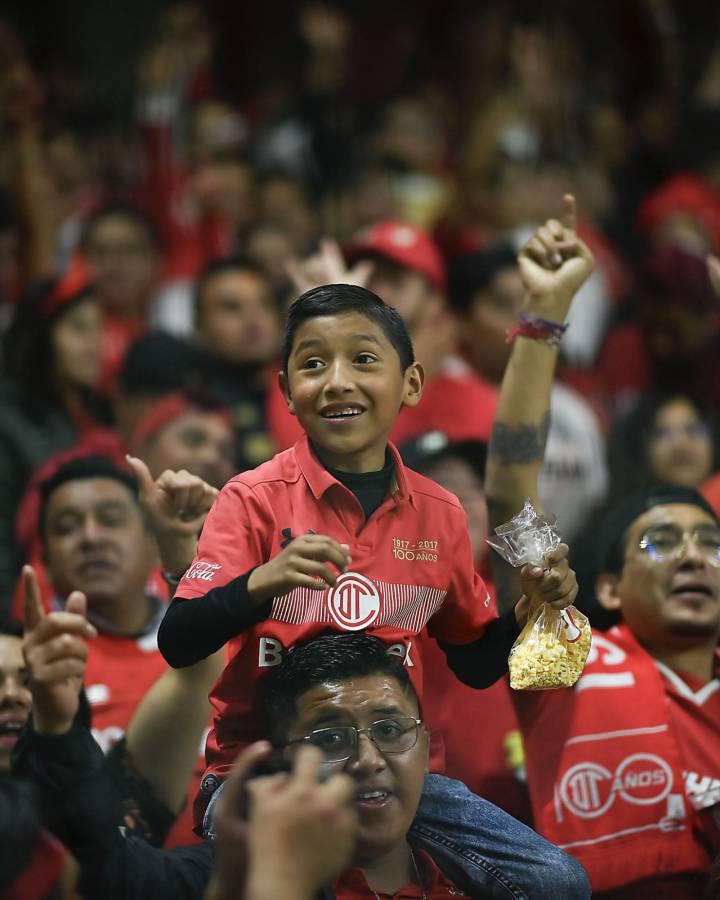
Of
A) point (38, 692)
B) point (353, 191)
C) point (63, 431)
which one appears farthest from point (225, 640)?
point (353, 191)

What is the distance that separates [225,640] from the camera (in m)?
2.63

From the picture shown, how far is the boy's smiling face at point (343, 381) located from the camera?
9.11ft

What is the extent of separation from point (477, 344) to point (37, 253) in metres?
2.11

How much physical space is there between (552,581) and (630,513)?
1.07 m

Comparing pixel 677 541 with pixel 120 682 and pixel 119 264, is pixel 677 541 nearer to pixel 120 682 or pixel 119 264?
pixel 120 682

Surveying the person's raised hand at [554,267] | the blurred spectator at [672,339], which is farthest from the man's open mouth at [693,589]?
the blurred spectator at [672,339]

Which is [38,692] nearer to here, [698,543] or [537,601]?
[537,601]

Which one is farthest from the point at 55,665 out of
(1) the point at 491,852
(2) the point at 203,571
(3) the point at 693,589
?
(3) the point at 693,589

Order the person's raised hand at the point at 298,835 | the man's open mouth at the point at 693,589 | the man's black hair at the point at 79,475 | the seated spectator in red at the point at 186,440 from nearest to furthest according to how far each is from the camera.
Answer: the person's raised hand at the point at 298,835 < the man's open mouth at the point at 693,589 < the man's black hair at the point at 79,475 < the seated spectator in red at the point at 186,440

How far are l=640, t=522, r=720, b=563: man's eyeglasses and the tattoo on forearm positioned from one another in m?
0.33

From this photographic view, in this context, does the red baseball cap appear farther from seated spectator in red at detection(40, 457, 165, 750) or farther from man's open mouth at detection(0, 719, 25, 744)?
man's open mouth at detection(0, 719, 25, 744)

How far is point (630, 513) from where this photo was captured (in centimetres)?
378

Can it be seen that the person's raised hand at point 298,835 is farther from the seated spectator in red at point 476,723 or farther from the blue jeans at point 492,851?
the seated spectator in red at point 476,723

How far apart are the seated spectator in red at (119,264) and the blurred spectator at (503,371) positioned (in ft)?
4.52
